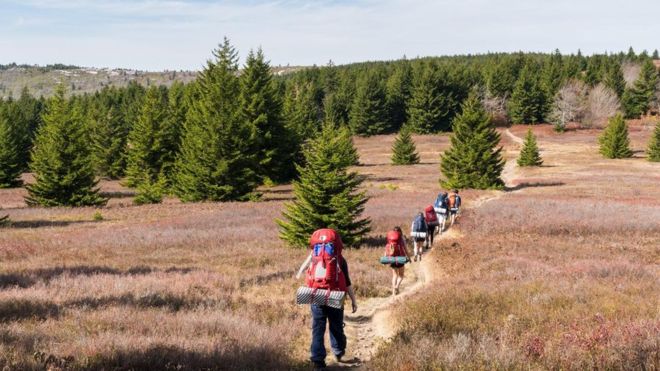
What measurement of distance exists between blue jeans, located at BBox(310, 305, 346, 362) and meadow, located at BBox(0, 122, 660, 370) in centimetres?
49

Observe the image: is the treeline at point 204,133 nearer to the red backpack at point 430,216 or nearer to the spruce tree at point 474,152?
the spruce tree at point 474,152

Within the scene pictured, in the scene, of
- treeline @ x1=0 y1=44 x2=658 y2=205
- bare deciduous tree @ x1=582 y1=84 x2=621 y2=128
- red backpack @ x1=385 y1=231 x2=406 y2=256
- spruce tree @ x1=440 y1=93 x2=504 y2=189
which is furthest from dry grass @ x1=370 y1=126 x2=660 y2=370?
bare deciduous tree @ x1=582 y1=84 x2=621 y2=128

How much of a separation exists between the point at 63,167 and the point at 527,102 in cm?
10042

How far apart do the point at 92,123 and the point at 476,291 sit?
6994 cm

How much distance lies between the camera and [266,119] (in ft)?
153

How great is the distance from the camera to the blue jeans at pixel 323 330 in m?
7.23

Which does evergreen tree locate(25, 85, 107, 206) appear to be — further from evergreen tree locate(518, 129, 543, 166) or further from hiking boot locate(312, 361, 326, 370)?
evergreen tree locate(518, 129, 543, 166)

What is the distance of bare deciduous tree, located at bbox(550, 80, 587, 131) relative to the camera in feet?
339

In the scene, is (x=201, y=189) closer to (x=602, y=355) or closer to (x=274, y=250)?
(x=274, y=250)

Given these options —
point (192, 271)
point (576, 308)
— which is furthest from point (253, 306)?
point (576, 308)

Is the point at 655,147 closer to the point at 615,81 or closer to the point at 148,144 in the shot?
the point at 148,144

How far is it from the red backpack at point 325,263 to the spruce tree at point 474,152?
35064mm

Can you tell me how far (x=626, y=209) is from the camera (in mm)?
27734

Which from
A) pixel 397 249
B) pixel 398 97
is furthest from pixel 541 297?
pixel 398 97
